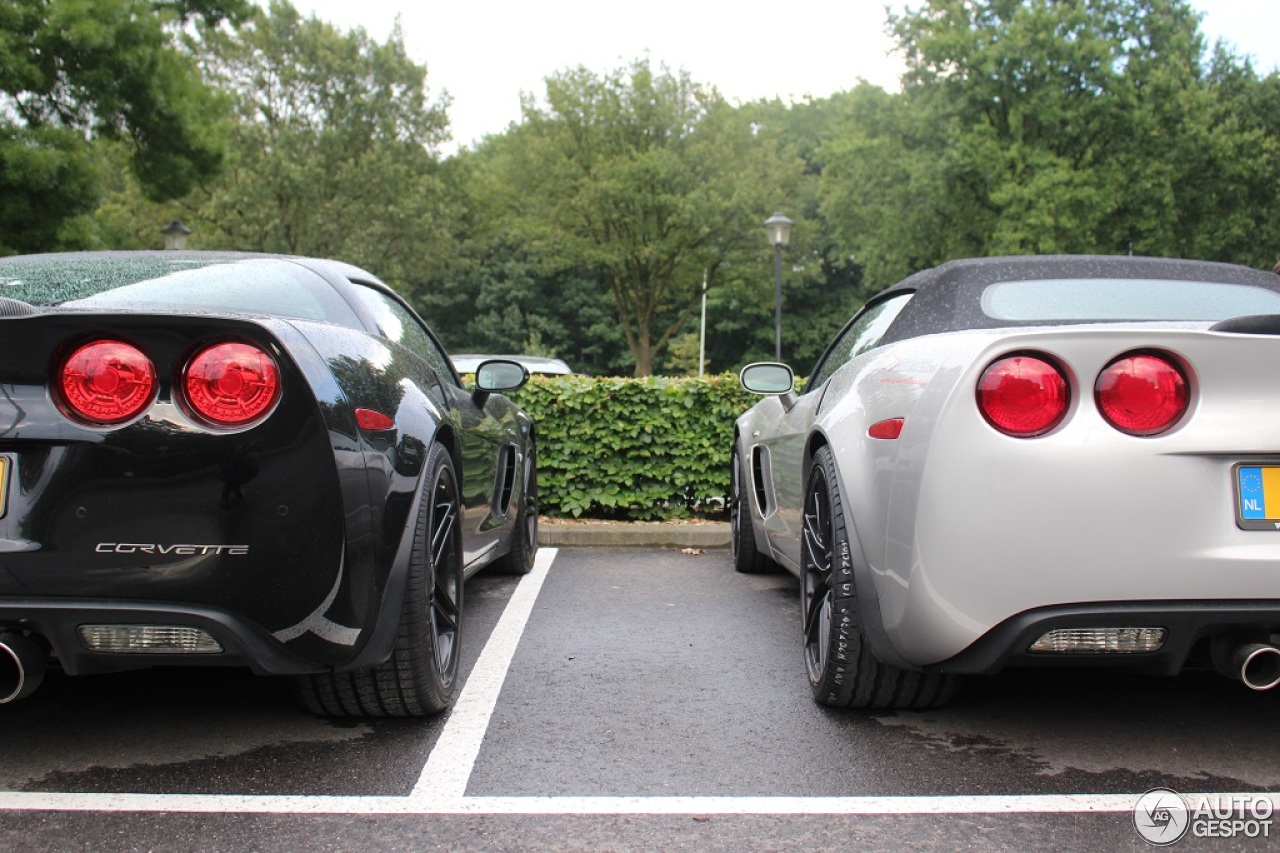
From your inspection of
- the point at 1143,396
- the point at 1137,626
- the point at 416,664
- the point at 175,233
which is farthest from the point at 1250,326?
the point at 175,233

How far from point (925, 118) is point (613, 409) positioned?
25.9 meters

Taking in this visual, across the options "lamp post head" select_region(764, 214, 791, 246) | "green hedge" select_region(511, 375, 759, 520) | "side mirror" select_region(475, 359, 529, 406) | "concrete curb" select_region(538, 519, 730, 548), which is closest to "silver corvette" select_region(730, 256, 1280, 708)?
"side mirror" select_region(475, 359, 529, 406)

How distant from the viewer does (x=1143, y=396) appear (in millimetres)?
2496

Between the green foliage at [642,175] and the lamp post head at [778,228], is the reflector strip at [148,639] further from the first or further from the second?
the green foliage at [642,175]

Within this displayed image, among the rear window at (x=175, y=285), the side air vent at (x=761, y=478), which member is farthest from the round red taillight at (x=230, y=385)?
Answer: the side air vent at (x=761, y=478)

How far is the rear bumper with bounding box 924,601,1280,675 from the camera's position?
97.5 inches

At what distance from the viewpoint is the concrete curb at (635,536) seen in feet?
23.9

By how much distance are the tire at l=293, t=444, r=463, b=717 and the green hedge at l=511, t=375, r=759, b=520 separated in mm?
4485

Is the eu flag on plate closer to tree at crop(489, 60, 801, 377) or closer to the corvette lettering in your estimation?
the corvette lettering

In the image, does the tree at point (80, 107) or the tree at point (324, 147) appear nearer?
the tree at point (80, 107)

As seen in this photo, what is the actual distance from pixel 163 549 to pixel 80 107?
1481cm

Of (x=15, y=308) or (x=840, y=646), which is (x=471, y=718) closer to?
(x=840, y=646)

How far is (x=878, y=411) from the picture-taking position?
3023mm

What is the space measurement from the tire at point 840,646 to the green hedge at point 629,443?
437 cm
